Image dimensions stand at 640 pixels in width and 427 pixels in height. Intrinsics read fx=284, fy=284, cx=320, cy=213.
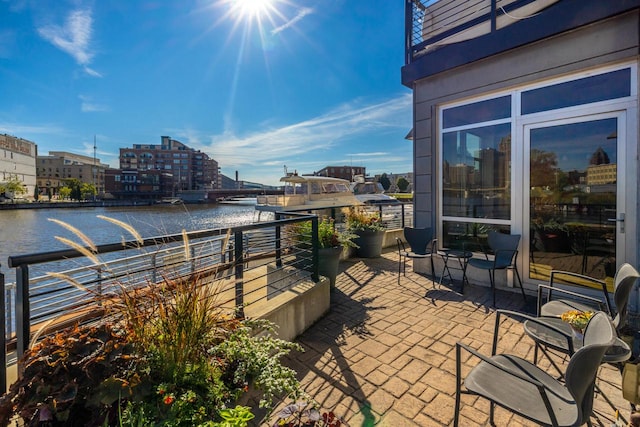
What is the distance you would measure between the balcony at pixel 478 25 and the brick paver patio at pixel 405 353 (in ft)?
10.1

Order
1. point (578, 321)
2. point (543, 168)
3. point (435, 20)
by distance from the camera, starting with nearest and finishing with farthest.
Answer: point (578, 321) → point (543, 168) → point (435, 20)

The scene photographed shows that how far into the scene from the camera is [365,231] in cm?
550

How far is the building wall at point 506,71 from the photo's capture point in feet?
9.34

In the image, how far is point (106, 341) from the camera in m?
1.10

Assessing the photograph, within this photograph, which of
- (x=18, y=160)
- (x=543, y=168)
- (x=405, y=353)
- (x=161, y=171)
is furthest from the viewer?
(x=161, y=171)

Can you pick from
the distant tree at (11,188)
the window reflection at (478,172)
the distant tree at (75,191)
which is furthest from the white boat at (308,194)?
the distant tree at (75,191)

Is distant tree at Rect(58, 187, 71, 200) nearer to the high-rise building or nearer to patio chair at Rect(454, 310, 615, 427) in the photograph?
the high-rise building

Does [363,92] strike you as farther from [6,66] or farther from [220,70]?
[6,66]

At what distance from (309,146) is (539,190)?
107 feet

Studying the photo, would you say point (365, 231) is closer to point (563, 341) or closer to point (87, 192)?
point (563, 341)

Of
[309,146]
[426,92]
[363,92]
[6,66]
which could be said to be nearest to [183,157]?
[309,146]

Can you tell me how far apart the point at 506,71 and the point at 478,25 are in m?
0.88

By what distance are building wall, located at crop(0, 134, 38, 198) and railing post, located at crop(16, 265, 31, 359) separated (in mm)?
81997

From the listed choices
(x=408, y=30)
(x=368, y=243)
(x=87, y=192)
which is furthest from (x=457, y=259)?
(x=87, y=192)
